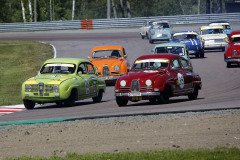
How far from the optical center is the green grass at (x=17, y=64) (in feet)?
76.0

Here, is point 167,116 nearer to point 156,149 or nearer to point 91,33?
point 156,149

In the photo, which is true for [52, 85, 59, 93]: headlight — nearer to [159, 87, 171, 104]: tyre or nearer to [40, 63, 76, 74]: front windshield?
[40, 63, 76, 74]: front windshield

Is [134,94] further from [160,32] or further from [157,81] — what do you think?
[160,32]

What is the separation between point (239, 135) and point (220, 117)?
1923mm

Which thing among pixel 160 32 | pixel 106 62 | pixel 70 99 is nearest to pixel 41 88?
pixel 70 99

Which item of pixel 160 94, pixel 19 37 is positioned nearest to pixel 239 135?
pixel 160 94

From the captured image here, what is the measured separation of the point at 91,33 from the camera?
51.9 metres

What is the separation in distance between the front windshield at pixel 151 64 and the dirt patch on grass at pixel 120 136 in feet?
14.0

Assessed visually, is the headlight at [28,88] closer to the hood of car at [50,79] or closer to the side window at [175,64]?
the hood of car at [50,79]

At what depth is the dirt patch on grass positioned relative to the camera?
938 cm

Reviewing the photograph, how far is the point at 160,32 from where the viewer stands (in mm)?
39031

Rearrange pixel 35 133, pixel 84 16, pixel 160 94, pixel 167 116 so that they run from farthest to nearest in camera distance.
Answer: pixel 84 16
pixel 160 94
pixel 167 116
pixel 35 133

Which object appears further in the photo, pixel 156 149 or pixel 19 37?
pixel 19 37

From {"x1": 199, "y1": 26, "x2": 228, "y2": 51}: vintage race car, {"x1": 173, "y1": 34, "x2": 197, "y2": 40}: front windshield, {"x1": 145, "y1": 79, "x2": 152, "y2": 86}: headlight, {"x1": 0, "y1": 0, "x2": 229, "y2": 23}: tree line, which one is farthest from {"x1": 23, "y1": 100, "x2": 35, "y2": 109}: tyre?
{"x1": 0, "y1": 0, "x2": 229, "y2": 23}: tree line
